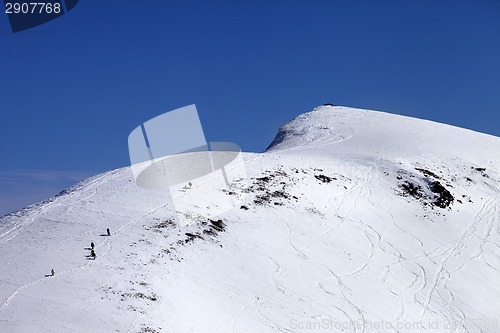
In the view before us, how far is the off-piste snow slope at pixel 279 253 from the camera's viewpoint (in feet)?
72.9

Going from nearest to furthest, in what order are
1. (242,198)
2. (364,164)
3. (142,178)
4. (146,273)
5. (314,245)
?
(146,273)
(314,245)
(242,198)
(142,178)
(364,164)

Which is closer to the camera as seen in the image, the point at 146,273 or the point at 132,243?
the point at 146,273

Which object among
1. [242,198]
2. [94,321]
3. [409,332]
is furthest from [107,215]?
[409,332]

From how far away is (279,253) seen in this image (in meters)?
30.6

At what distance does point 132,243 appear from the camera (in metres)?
26.7

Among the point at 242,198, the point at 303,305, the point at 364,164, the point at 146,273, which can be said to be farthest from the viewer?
the point at 364,164

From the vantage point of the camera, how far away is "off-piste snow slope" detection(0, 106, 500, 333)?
2222 centimetres

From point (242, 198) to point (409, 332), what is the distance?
1318 cm

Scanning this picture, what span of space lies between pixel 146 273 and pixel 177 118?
881 cm

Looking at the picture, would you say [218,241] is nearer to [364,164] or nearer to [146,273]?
[146,273]

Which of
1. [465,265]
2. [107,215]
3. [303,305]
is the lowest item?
[465,265]

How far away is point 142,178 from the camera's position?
3741 cm

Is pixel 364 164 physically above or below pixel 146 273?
below

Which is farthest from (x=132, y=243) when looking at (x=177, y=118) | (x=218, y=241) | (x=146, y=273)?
(x=177, y=118)
